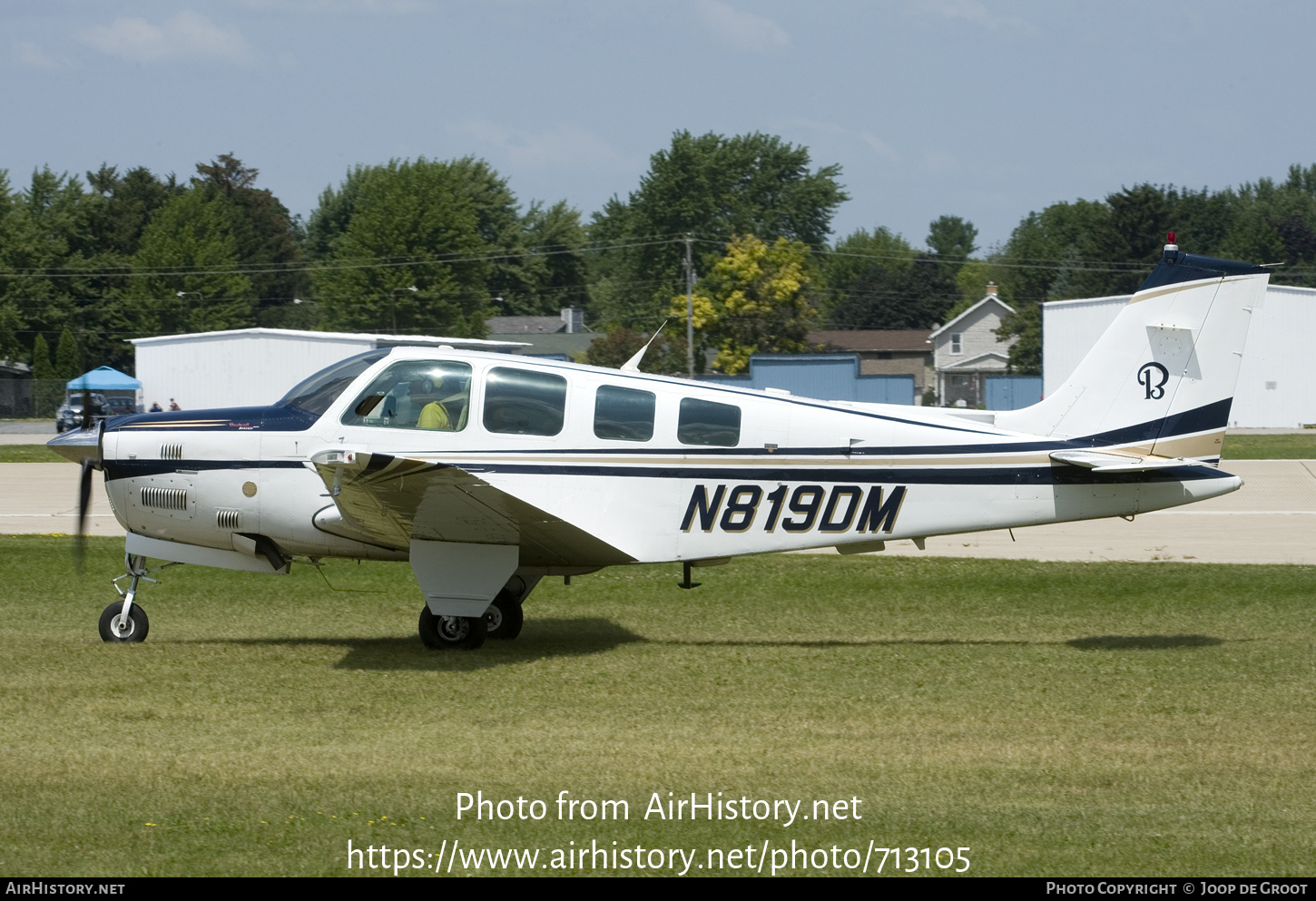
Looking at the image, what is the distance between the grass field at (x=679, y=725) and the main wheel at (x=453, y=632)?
186 mm

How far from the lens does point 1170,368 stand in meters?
9.27

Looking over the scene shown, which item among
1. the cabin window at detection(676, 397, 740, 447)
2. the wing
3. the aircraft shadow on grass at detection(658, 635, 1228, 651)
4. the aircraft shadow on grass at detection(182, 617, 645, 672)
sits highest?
the cabin window at detection(676, 397, 740, 447)

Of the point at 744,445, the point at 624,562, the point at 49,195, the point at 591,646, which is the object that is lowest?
the point at 591,646

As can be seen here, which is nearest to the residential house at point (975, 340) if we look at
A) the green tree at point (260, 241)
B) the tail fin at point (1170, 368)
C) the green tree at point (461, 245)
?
the green tree at point (461, 245)

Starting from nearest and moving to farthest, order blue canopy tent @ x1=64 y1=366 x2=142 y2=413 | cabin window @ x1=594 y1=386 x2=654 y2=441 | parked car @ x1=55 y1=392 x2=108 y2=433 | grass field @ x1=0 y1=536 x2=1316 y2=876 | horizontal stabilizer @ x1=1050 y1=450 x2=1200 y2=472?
1. grass field @ x1=0 y1=536 x2=1316 y2=876
2. horizontal stabilizer @ x1=1050 y1=450 x2=1200 y2=472
3. cabin window @ x1=594 y1=386 x2=654 y2=441
4. blue canopy tent @ x1=64 y1=366 x2=142 y2=413
5. parked car @ x1=55 y1=392 x2=108 y2=433

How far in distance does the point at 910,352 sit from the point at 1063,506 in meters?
97.3

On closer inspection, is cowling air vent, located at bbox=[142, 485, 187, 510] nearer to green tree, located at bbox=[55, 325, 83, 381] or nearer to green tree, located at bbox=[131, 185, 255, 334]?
green tree, located at bbox=[55, 325, 83, 381]

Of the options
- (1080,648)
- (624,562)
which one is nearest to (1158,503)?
(1080,648)

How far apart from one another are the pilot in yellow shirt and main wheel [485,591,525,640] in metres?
1.74

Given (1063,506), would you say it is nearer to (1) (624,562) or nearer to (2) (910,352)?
(1) (624,562)

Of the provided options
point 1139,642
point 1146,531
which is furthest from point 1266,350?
point 1139,642

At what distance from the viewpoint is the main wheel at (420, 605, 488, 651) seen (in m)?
9.74

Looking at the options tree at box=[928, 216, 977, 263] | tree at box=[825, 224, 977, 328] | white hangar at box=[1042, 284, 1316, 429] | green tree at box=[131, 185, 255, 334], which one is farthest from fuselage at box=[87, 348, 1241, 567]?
tree at box=[928, 216, 977, 263]

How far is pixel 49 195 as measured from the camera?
9056cm
